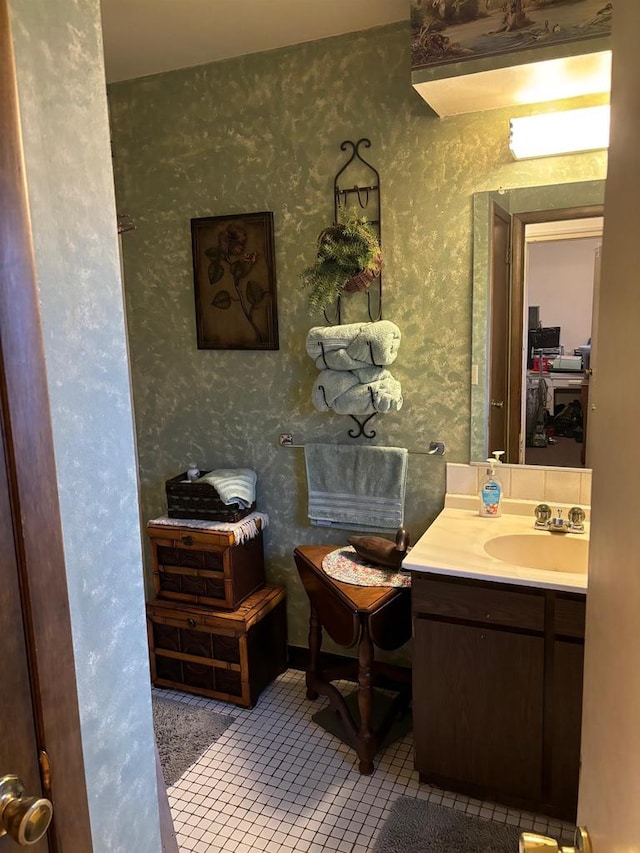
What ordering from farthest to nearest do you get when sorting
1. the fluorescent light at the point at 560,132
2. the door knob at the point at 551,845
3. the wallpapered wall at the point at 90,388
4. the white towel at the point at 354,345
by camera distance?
1. the white towel at the point at 354,345
2. the fluorescent light at the point at 560,132
3. the wallpapered wall at the point at 90,388
4. the door knob at the point at 551,845

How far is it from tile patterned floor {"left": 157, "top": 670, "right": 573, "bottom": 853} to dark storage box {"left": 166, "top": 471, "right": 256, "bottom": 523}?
848 mm

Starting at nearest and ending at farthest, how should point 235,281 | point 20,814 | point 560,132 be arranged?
point 20,814, point 560,132, point 235,281

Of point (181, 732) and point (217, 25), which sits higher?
point (217, 25)

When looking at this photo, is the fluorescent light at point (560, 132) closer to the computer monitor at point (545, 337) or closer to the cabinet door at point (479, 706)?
the computer monitor at point (545, 337)

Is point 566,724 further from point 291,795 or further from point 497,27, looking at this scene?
point 497,27

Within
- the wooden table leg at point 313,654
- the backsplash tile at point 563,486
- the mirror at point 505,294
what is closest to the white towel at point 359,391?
the mirror at point 505,294

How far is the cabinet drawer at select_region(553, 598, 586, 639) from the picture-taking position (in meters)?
1.87

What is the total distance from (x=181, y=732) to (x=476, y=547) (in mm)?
1417

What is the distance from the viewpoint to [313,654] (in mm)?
2691

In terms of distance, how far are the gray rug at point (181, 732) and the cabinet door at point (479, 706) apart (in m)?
0.87

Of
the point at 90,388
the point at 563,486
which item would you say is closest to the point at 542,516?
the point at 563,486

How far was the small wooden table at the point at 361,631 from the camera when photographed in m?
2.21

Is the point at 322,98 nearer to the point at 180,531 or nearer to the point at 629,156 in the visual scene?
the point at 180,531

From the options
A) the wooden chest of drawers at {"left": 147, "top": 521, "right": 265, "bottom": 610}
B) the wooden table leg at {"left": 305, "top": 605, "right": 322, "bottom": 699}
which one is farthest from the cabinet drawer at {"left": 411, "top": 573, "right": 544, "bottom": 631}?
the wooden chest of drawers at {"left": 147, "top": 521, "right": 265, "bottom": 610}
